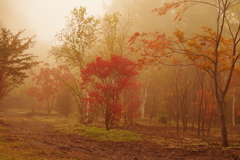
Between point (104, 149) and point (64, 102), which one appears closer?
point (104, 149)

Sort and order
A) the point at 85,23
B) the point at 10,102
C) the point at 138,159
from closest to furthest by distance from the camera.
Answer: the point at 138,159, the point at 85,23, the point at 10,102

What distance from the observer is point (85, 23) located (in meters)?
15.1

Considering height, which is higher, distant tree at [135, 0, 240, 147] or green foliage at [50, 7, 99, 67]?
green foliage at [50, 7, 99, 67]

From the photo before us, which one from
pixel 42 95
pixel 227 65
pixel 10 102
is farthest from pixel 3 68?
pixel 10 102

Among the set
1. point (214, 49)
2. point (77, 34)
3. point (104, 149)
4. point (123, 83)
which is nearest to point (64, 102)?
point (77, 34)

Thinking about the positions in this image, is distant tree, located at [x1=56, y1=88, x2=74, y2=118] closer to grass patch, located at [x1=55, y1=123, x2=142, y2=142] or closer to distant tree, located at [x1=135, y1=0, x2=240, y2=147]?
grass patch, located at [x1=55, y1=123, x2=142, y2=142]

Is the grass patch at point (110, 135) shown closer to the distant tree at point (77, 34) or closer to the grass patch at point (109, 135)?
the grass patch at point (109, 135)

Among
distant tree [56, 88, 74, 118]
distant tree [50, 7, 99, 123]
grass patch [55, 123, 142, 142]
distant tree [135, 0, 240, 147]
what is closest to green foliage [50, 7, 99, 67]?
distant tree [50, 7, 99, 123]

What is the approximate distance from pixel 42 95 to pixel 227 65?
2656cm

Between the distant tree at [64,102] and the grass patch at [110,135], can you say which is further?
the distant tree at [64,102]

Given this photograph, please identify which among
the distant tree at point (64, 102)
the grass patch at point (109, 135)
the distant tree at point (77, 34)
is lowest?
the grass patch at point (109, 135)

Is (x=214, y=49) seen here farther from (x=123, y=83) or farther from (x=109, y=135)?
(x=109, y=135)

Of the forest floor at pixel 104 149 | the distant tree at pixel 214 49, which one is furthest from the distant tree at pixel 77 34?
the distant tree at pixel 214 49

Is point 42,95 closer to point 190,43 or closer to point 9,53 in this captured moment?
point 9,53
